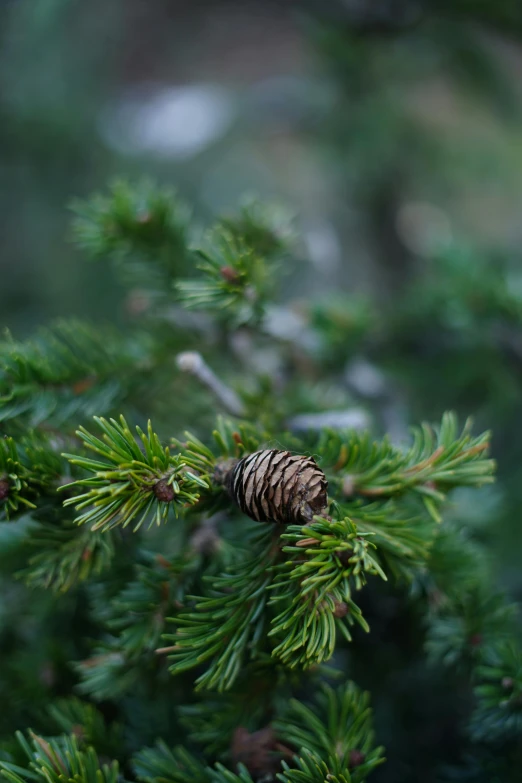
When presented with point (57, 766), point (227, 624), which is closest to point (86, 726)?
point (57, 766)

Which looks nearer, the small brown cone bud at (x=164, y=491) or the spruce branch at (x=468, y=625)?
the small brown cone bud at (x=164, y=491)

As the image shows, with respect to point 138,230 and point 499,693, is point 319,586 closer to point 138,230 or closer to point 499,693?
point 499,693

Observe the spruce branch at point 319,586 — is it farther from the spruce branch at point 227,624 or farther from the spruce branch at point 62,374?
the spruce branch at point 62,374

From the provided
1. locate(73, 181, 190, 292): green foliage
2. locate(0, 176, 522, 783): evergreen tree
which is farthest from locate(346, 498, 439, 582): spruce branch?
locate(73, 181, 190, 292): green foliage

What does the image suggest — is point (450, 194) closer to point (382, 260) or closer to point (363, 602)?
point (382, 260)

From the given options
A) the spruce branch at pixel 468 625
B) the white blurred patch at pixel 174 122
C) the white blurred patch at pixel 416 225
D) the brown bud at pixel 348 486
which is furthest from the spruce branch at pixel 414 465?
the white blurred patch at pixel 174 122

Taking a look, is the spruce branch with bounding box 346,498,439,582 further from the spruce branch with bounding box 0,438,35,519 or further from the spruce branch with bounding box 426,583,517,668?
the spruce branch with bounding box 0,438,35,519
